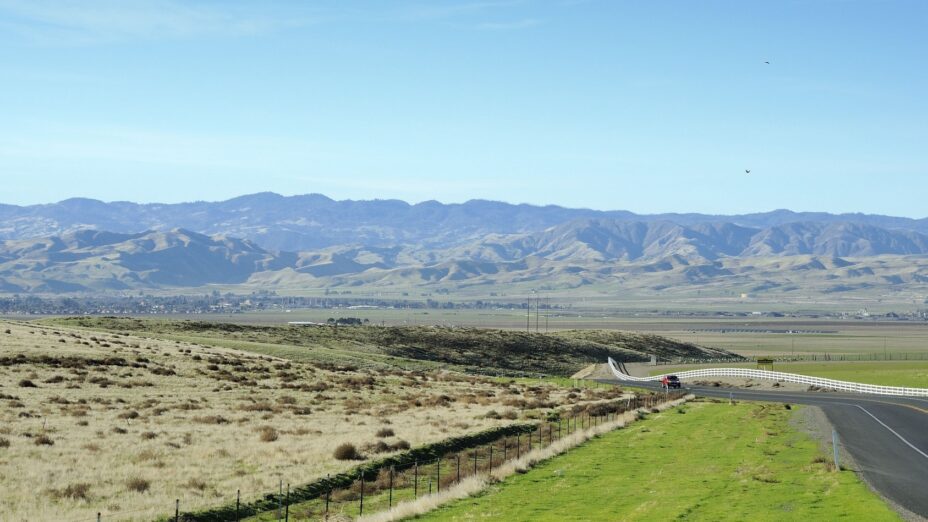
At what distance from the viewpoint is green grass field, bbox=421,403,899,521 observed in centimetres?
2928

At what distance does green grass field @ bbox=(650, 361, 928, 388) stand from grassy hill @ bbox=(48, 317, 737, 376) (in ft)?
56.3

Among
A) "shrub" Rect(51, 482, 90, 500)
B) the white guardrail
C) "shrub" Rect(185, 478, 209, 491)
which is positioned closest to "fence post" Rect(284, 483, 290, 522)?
"shrub" Rect(185, 478, 209, 491)

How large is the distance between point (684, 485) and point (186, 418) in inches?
915

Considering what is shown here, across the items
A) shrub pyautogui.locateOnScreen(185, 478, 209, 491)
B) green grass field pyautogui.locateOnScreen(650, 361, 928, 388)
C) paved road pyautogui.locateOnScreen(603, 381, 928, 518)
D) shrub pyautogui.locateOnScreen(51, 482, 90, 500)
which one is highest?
shrub pyautogui.locateOnScreen(51, 482, 90, 500)

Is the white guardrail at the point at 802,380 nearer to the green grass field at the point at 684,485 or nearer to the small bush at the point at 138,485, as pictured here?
the green grass field at the point at 684,485

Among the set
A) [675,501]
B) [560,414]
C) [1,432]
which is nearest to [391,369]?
[560,414]

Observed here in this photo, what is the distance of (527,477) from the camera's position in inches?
1452

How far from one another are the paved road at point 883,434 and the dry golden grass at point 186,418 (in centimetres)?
1501

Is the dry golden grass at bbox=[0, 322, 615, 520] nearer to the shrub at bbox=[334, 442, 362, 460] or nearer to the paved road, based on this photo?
the shrub at bbox=[334, 442, 362, 460]

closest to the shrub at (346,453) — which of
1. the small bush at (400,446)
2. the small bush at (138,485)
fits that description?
the small bush at (400,446)

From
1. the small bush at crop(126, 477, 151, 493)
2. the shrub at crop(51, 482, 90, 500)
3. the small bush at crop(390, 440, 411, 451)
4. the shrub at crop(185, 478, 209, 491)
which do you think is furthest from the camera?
the small bush at crop(390, 440, 411, 451)

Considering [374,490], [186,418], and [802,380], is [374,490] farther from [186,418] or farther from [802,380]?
[802,380]

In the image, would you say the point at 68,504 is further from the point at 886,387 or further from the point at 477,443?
the point at 886,387

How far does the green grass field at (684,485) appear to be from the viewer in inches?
1153
